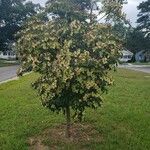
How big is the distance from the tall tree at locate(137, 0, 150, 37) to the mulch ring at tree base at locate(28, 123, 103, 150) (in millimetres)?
81612

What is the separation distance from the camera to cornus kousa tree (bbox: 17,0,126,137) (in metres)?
10.4

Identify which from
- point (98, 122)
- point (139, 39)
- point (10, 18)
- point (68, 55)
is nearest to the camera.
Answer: point (68, 55)

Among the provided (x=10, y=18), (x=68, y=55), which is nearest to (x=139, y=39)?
(x=10, y=18)

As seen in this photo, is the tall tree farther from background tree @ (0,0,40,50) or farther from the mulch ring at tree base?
the mulch ring at tree base

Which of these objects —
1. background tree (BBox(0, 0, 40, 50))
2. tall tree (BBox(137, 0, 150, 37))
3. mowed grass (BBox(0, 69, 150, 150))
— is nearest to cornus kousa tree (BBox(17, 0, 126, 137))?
mowed grass (BBox(0, 69, 150, 150))

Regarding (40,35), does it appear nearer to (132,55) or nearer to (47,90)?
(47,90)

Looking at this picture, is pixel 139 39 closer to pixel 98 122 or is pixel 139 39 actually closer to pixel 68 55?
pixel 98 122

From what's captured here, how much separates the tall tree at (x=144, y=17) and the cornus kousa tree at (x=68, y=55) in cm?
8228

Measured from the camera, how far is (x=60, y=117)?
13781 mm

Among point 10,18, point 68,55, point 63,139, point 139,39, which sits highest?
point 10,18

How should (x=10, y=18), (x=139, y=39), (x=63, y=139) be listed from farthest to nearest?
(x=139, y=39)
(x=10, y=18)
(x=63, y=139)

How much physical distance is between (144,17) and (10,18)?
1116 inches

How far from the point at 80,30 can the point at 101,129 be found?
2875 millimetres

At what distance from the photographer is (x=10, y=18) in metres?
79.4
